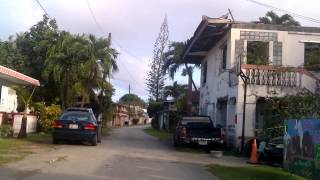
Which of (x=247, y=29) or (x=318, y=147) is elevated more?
(x=247, y=29)

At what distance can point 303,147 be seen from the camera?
13664 millimetres

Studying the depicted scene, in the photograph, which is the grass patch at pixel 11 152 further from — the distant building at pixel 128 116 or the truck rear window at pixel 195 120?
the distant building at pixel 128 116

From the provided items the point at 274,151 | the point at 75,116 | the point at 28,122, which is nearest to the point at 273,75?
the point at 274,151

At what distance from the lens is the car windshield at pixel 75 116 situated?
24219 millimetres

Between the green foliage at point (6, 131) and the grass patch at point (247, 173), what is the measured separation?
39.2 feet

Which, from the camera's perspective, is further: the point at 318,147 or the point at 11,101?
the point at 11,101

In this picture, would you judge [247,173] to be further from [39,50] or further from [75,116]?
[39,50]

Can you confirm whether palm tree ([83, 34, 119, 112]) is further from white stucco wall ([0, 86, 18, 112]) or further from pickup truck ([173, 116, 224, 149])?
pickup truck ([173, 116, 224, 149])

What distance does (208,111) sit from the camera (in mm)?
35969

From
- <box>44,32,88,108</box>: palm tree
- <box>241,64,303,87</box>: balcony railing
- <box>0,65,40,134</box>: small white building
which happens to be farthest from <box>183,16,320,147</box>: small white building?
<box>0,65,40,134</box>: small white building

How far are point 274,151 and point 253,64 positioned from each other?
7957mm

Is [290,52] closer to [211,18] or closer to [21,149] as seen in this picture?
[211,18]

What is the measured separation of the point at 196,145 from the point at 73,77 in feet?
45.2

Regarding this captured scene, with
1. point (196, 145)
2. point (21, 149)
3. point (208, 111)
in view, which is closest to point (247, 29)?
point (196, 145)
